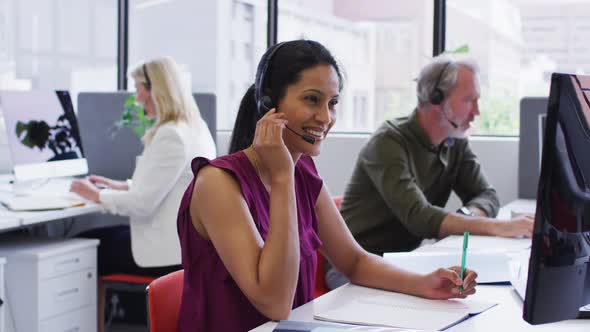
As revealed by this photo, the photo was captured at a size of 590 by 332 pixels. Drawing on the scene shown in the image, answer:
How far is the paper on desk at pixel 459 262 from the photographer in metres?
1.80

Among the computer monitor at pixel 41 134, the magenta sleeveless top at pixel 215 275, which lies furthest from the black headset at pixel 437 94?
the computer monitor at pixel 41 134

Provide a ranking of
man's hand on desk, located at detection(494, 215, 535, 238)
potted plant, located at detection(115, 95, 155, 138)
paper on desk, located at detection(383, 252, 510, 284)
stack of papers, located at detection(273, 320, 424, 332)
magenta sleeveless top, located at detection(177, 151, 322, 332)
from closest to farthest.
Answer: stack of papers, located at detection(273, 320, 424, 332) < magenta sleeveless top, located at detection(177, 151, 322, 332) < paper on desk, located at detection(383, 252, 510, 284) < man's hand on desk, located at detection(494, 215, 535, 238) < potted plant, located at detection(115, 95, 155, 138)

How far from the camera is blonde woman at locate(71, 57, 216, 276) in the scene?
10.3ft

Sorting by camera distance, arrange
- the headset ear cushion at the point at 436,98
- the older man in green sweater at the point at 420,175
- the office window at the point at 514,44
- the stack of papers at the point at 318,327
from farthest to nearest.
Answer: the office window at the point at 514,44, the headset ear cushion at the point at 436,98, the older man in green sweater at the point at 420,175, the stack of papers at the point at 318,327

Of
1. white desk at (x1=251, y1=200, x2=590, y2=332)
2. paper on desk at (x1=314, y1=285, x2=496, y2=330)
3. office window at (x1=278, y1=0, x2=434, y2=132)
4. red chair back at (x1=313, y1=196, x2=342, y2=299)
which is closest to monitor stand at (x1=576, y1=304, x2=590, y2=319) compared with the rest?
white desk at (x1=251, y1=200, x2=590, y2=332)

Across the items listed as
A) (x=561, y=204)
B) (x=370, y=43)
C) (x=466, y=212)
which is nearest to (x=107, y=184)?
(x=466, y=212)

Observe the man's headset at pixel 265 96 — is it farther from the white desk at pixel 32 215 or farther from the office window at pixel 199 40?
the office window at pixel 199 40

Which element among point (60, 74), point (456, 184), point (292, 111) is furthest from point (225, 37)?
point (292, 111)

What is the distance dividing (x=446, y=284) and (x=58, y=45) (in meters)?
3.76

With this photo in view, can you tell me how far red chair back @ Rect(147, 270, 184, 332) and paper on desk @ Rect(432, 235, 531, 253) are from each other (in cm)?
88

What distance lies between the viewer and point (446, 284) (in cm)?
161

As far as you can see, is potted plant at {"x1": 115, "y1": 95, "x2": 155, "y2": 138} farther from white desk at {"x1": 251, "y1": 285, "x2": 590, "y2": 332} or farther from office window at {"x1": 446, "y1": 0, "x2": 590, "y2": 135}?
white desk at {"x1": 251, "y1": 285, "x2": 590, "y2": 332}

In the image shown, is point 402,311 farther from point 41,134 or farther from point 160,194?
point 41,134

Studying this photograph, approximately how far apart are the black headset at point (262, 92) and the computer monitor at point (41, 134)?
197 cm
